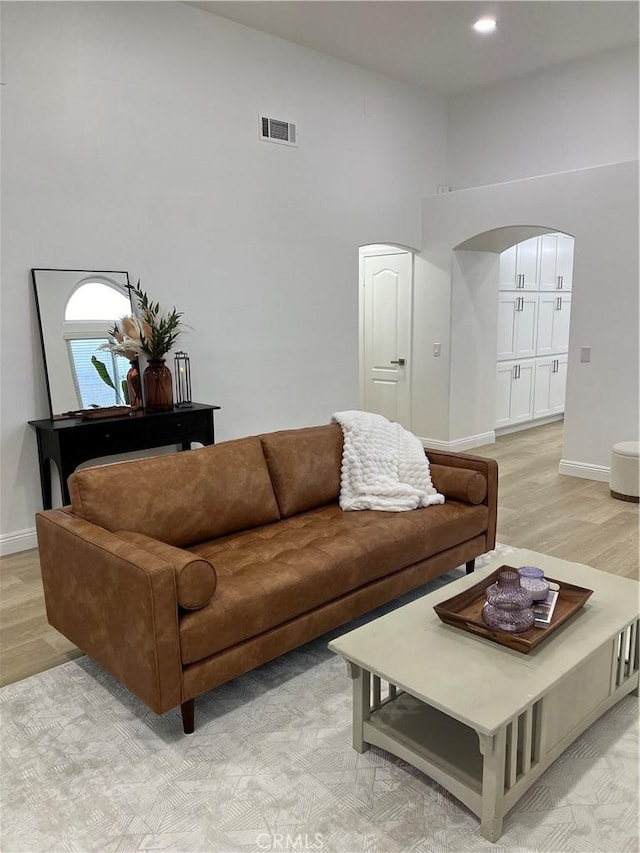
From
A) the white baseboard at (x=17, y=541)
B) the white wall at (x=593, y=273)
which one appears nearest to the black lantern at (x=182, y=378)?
the white baseboard at (x=17, y=541)

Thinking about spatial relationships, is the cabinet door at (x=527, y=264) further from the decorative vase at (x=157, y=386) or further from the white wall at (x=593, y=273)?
the decorative vase at (x=157, y=386)

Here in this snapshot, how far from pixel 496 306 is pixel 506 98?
6.58 feet

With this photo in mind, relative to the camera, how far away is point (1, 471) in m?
3.98

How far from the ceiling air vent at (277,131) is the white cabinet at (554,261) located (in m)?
3.50

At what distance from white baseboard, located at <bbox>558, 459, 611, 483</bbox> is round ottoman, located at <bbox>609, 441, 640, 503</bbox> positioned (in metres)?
0.37

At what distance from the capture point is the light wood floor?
2883 mm

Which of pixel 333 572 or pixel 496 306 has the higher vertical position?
pixel 496 306

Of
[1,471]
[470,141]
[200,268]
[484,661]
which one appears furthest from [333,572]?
[470,141]

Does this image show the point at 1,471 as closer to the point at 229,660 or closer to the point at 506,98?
the point at 229,660

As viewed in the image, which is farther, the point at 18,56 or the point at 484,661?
the point at 18,56

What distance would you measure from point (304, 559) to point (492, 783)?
3.56 feet

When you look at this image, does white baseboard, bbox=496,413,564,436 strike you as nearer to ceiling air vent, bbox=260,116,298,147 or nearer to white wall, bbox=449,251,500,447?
white wall, bbox=449,251,500,447

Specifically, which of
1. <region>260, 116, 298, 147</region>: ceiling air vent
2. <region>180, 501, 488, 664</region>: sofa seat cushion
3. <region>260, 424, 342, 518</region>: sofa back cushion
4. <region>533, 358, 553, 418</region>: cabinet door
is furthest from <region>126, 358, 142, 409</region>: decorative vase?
<region>533, 358, 553, 418</region>: cabinet door

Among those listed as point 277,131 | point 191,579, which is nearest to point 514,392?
point 277,131
